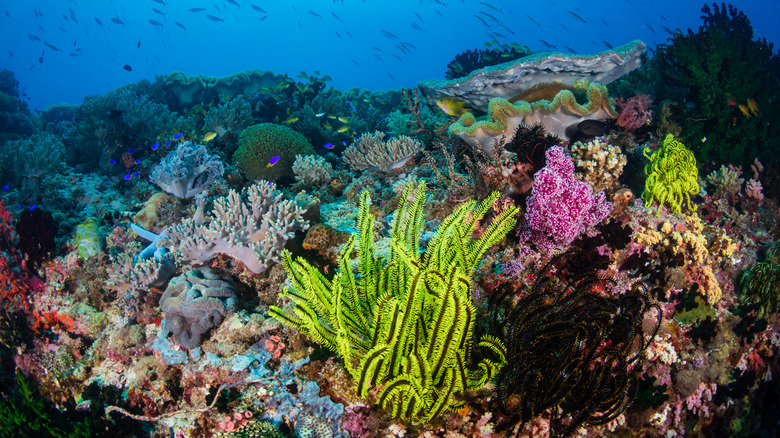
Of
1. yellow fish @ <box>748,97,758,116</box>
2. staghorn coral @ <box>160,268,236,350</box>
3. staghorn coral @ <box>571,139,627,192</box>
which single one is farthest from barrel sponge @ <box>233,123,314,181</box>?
yellow fish @ <box>748,97,758,116</box>

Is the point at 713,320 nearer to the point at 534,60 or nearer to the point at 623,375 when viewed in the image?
the point at 623,375

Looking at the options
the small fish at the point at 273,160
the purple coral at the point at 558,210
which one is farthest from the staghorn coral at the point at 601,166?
the small fish at the point at 273,160

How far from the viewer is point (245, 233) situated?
5.04 meters

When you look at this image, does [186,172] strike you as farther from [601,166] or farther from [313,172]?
[601,166]

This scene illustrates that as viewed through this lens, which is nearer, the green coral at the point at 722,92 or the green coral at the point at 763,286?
the green coral at the point at 763,286

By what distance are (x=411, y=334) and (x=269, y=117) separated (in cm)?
1316

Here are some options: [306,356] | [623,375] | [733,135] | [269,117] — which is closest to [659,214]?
[623,375]

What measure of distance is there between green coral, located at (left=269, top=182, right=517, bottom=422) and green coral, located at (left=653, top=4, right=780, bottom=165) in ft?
18.1

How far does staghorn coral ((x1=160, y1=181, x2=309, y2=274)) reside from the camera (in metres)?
4.81

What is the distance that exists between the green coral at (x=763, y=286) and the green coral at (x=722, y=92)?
264 centimetres

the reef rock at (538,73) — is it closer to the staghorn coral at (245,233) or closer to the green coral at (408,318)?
the green coral at (408,318)

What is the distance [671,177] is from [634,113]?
204 centimetres

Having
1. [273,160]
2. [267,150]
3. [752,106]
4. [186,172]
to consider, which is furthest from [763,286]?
[186,172]

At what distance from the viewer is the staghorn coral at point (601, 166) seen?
4684 millimetres
